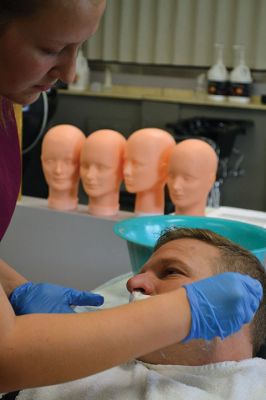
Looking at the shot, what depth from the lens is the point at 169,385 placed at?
1064mm

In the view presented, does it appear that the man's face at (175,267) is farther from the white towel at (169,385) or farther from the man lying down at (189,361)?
the white towel at (169,385)

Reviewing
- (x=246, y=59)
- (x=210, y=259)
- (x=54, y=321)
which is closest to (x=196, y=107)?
(x=246, y=59)

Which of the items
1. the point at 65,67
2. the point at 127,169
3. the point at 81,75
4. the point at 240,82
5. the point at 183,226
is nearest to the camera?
the point at 65,67

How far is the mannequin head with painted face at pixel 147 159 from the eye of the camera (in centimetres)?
223

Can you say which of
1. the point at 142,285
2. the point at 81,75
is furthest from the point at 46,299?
the point at 81,75

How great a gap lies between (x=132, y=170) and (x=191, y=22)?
127 inches

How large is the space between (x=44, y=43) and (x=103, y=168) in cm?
141

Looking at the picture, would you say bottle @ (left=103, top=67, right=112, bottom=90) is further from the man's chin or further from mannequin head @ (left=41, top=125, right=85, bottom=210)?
the man's chin

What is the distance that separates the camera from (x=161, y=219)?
171 centimetres

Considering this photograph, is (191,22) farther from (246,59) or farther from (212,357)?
(212,357)

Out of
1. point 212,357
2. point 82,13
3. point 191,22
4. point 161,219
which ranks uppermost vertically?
point 191,22

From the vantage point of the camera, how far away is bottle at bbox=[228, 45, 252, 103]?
485 cm

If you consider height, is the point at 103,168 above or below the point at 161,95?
below

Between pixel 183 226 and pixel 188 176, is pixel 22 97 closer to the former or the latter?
pixel 183 226
